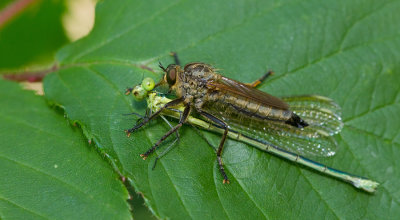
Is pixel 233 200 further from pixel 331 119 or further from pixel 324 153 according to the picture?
pixel 331 119

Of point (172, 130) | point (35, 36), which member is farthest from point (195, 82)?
point (35, 36)

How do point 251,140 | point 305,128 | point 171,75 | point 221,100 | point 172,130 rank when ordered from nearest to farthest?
point 172,130 < point 251,140 < point 171,75 < point 221,100 < point 305,128

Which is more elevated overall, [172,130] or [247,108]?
[247,108]

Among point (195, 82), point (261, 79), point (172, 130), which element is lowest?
point (172, 130)

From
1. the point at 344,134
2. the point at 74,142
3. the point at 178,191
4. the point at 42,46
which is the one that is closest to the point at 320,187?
the point at 344,134

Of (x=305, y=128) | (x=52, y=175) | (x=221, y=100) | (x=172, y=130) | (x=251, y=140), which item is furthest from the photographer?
(x=305, y=128)

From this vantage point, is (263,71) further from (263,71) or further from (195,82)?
(195,82)

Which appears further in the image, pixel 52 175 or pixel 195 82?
pixel 195 82

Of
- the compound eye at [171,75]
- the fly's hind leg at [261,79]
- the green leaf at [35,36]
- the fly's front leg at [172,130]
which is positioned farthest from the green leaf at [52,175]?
the green leaf at [35,36]
